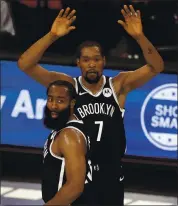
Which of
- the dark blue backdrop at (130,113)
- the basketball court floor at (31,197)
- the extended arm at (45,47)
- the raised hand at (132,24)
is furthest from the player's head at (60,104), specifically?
the dark blue backdrop at (130,113)

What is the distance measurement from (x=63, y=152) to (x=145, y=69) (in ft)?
4.73

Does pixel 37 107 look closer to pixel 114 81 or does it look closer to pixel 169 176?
pixel 169 176

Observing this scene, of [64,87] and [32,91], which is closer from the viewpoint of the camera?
[64,87]

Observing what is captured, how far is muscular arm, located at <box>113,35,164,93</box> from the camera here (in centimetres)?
518

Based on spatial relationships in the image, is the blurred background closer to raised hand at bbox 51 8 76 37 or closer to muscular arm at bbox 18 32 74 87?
muscular arm at bbox 18 32 74 87

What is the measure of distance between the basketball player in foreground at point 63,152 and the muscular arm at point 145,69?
941mm

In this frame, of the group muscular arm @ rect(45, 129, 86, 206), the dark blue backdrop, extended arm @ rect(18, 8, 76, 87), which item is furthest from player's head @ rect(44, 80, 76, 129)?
the dark blue backdrop

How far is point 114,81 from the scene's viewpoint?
5398mm

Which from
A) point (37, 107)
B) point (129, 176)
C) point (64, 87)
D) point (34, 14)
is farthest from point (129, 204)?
point (64, 87)

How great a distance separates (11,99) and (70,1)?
4.32ft

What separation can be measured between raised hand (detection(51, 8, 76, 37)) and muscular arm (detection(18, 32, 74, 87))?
1.9 inches

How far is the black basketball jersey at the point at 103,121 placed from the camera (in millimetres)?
5258

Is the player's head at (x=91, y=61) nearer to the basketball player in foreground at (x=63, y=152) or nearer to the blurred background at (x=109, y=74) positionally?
the basketball player in foreground at (x=63, y=152)

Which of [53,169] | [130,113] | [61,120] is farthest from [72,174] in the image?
[130,113]
